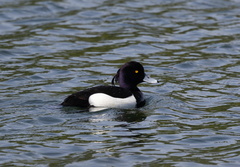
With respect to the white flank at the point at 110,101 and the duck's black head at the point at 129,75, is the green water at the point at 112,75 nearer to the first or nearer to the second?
the white flank at the point at 110,101

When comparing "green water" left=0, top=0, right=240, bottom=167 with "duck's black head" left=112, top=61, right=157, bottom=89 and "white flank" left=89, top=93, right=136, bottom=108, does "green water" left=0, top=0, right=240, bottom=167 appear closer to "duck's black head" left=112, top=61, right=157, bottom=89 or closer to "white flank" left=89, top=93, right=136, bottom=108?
"white flank" left=89, top=93, right=136, bottom=108

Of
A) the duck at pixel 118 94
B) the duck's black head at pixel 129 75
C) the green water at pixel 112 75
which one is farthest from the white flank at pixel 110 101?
the duck's black head at pixel 129 75

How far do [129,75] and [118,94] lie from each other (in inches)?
23.6

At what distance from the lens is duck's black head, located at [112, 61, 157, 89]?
10863mm

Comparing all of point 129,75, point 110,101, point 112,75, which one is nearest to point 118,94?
point 110,101

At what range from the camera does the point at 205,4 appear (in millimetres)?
18000

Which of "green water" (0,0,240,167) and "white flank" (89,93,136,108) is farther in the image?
"white flank" (89,93,136,108)

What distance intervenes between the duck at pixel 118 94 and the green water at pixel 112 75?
0.18m

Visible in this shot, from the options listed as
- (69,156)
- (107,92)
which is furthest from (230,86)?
(69,156)

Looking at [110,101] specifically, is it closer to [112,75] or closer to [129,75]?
[129,75]

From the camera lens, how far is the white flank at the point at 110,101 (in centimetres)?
1009

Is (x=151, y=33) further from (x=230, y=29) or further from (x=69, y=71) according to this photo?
(x=69, y=71)

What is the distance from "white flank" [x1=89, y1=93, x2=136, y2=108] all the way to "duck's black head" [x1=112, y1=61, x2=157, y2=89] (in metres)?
0.45

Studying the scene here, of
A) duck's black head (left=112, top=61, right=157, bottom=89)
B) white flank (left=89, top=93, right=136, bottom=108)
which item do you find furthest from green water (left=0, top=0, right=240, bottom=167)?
duck's black head (left=112, top=61, right=157, bottom=89)
